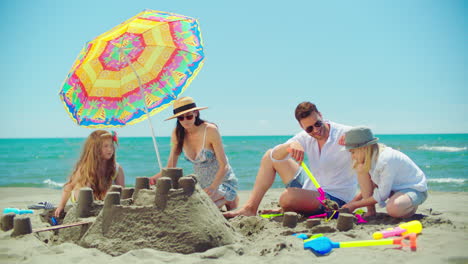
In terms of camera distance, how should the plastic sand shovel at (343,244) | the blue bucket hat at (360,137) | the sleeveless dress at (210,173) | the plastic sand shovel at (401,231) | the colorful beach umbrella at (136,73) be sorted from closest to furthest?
1. the plastic sand shovel at (343,244)
2. the plastic sand shovel at (401,231)
3. the blue bucket hat at (360,137)
4. the colorful beach umbrella at (136,73)
5. the sleeveless dress at (210,173)

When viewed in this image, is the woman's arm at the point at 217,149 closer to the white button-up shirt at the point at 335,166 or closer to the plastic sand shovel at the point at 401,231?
the white button-up shirt at the point at 335,166

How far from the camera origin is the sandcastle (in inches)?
112

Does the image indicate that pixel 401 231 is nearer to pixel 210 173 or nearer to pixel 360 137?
pixel 360 137

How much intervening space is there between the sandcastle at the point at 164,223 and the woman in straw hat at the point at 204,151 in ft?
4.96

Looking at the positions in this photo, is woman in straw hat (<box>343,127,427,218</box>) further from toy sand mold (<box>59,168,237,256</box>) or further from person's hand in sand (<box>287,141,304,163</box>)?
toy sand mold (<box>59,168,237,256</box>)

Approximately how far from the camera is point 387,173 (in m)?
3.54

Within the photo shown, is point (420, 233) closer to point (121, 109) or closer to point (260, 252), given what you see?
point (260, 252)

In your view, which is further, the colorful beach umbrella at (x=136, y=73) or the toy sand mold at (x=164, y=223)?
the colorful beach umbrella at (x=136, y=73)

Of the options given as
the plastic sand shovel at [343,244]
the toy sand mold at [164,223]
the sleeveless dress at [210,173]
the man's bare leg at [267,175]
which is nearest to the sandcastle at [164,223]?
the toy sand mold at [164,223]

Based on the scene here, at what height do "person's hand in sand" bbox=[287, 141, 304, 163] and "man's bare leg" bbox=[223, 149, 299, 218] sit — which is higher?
"person's hand in sand" bbox=[287, 141, 304, 163]

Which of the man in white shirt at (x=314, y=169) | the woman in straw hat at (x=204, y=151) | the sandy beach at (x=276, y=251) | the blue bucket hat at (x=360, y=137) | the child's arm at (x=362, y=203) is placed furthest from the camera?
the woman in straw hat at (x=204, y=151)

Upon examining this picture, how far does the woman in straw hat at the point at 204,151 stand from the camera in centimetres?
455

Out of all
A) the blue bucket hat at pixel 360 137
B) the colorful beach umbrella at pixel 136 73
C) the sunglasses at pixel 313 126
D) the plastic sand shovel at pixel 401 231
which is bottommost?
the plastic sand shovel at pixel 401 231

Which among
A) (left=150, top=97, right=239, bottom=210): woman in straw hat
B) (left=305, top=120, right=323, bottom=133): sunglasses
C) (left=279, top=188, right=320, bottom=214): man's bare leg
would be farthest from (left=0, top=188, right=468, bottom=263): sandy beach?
(left=150, top=97, right=239, bottom=210): woman in straw hat
